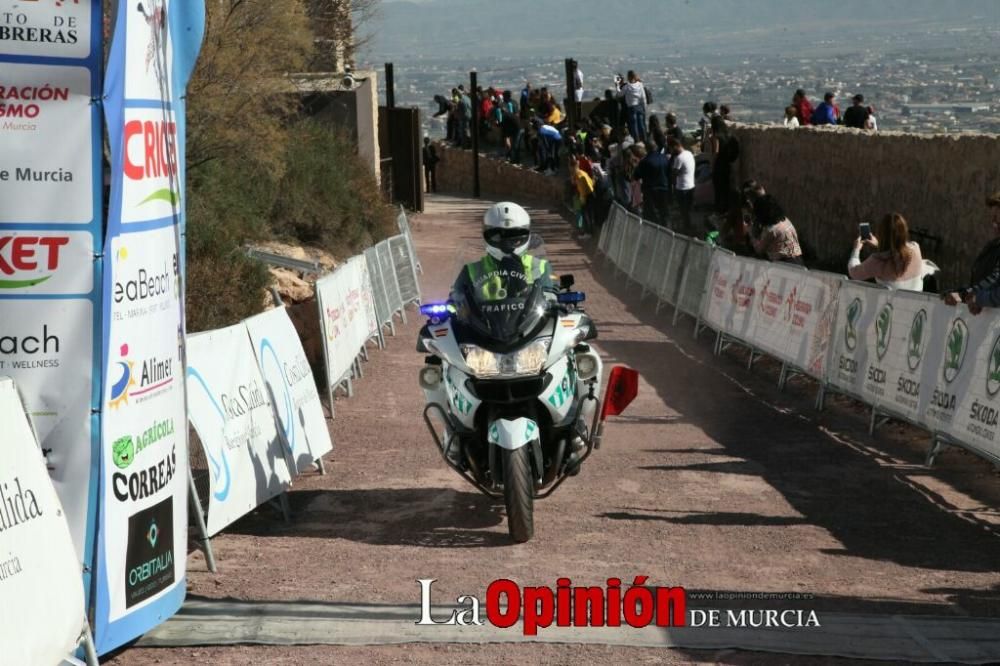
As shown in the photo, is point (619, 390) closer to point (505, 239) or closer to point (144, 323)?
point (505, 239)

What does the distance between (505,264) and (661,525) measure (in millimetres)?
2026

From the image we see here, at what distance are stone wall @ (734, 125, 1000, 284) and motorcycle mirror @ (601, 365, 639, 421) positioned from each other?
974cm

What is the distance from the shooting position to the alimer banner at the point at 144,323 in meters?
7.01

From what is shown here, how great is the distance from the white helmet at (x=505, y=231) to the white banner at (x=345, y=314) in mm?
4874

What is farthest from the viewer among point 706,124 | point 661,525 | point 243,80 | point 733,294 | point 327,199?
point 706,124

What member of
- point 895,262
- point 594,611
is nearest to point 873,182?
point 895,262

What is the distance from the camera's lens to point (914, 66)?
153 metres

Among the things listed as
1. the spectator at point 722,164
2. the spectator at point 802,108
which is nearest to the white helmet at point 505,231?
the spectator at point 722,164

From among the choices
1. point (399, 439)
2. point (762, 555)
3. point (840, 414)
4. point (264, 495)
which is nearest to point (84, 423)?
point (264, 495)

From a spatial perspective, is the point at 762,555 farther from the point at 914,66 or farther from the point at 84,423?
the point at 914,66

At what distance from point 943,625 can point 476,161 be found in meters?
48.4

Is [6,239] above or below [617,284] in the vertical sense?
above

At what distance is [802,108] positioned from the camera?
32.7 m

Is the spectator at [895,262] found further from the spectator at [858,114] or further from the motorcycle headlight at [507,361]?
the spectator at [858,114]
